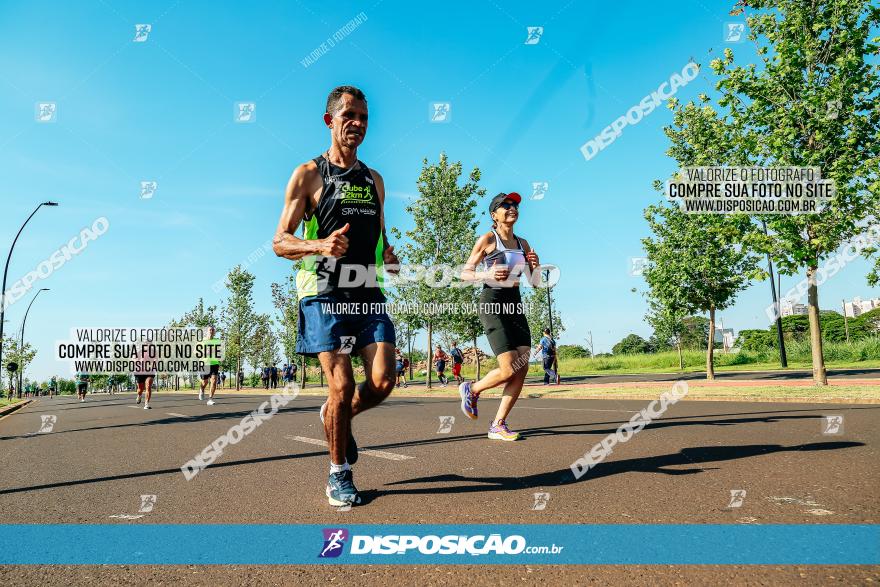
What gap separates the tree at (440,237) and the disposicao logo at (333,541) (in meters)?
20.8

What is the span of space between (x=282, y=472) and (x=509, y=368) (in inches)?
96.7

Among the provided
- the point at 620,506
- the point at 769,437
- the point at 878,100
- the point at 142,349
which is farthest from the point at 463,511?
the point at 142,349

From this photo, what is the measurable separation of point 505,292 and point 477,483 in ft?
7.79

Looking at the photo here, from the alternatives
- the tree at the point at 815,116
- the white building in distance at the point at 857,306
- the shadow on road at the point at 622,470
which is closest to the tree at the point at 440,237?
the tree at the point at 815,116

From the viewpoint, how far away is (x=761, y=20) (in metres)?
14.1

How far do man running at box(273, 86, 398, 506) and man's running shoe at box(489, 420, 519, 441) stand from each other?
109 inches

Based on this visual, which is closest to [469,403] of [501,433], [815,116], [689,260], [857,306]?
[501,433]

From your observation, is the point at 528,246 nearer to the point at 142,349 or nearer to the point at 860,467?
the point at 860,467

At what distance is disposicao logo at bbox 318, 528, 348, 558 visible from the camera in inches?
98.8

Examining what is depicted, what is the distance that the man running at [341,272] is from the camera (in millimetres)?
3529

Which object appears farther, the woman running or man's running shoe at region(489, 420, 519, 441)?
man's running shoe at region(489, 420, 519, 441)

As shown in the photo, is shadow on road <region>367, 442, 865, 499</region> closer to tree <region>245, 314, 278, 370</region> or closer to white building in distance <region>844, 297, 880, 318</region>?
tree <region>245, 314, 278, 370</region>

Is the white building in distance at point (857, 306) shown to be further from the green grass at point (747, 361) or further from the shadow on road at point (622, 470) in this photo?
the shadow on road at point (622, 470)

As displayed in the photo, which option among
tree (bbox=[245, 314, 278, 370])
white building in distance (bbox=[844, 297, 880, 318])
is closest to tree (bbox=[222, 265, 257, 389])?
tree (bbox=[245, 314, 278, 370])
